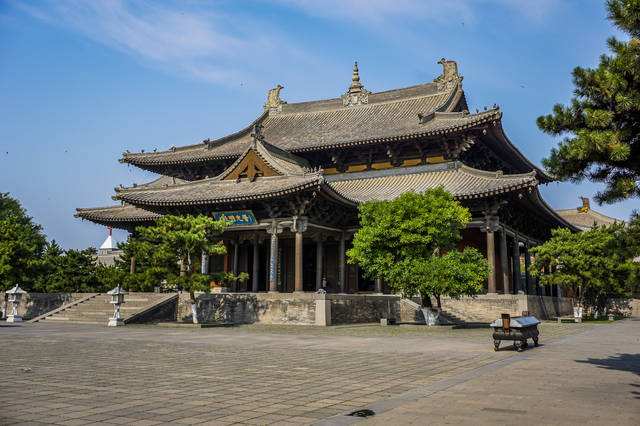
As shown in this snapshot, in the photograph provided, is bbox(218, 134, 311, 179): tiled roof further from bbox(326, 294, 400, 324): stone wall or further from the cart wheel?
the cart wheel

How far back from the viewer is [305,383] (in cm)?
802

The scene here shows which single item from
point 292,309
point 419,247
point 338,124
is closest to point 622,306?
point 338,124

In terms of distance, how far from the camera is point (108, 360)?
1070cm

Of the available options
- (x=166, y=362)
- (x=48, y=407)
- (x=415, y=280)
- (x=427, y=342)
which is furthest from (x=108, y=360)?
(x=415, y=280)

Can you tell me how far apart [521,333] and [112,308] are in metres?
19.8

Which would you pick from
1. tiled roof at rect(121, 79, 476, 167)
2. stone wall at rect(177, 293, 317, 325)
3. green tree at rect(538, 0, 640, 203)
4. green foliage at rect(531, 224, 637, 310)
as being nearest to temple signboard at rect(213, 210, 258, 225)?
stone wall at rect(177, 293, 317, 325)

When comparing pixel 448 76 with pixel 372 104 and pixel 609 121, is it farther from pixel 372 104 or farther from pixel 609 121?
pixel 609 121

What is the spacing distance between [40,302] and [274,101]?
882 inches

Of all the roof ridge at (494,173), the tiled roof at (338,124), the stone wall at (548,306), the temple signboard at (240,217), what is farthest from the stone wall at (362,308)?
the tiled roof at (338,124)

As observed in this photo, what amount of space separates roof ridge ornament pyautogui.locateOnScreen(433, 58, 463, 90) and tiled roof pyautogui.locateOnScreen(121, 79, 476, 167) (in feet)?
0.50

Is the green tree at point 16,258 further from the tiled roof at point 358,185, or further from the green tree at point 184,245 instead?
the green tree at point 184,245

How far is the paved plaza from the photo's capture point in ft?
19.2

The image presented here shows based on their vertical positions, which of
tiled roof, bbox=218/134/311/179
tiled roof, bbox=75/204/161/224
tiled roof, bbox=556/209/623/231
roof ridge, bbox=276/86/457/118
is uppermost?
roof ridge, bbox=276/86/457/118

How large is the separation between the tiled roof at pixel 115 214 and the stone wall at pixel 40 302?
20.9 ft
